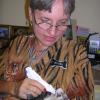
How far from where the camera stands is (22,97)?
0.60 metres

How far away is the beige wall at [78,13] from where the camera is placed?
1.69 metres

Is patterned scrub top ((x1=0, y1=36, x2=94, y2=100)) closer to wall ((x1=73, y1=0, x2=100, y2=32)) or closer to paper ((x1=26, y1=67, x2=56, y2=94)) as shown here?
paper ((x1=26, y1=67, x2=56, y2=94))

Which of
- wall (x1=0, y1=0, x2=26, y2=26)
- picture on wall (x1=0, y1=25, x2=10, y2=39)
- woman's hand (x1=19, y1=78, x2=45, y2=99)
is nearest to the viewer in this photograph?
woman's hand (x1=19, y1=78, x2=45, y2=99)

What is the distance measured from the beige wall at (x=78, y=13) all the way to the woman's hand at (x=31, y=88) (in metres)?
1.14

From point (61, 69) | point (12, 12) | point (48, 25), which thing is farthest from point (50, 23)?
point (12, 12)

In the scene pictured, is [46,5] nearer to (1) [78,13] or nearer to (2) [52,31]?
(2) [52,31]

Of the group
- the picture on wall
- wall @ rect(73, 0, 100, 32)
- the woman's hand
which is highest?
wall @ rect(73, 0, 100, 32)

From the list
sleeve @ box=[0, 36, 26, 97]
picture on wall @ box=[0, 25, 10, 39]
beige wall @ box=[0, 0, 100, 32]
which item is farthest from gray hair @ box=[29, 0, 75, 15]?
beige wall @ box=[0, 0, 100, 32]

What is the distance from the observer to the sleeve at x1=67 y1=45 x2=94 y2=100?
2.02 ft

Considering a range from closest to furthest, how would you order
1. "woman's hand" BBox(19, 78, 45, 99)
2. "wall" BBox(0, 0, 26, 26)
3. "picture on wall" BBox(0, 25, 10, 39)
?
1. "woman's hand" BBox(19, 78, 45, 99)
2. "picture on wall" BBox(0, 25, 10, 39)
3. "wall" BBox(0, 0, 26, 26)

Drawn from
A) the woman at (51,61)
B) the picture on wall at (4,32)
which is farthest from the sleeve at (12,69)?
the picture on wall at (4,32)

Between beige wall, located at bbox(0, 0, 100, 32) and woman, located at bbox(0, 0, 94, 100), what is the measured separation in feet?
3.53

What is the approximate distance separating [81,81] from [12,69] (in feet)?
0.64

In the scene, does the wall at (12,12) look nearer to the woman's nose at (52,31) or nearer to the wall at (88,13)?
the wall at (88,13)
